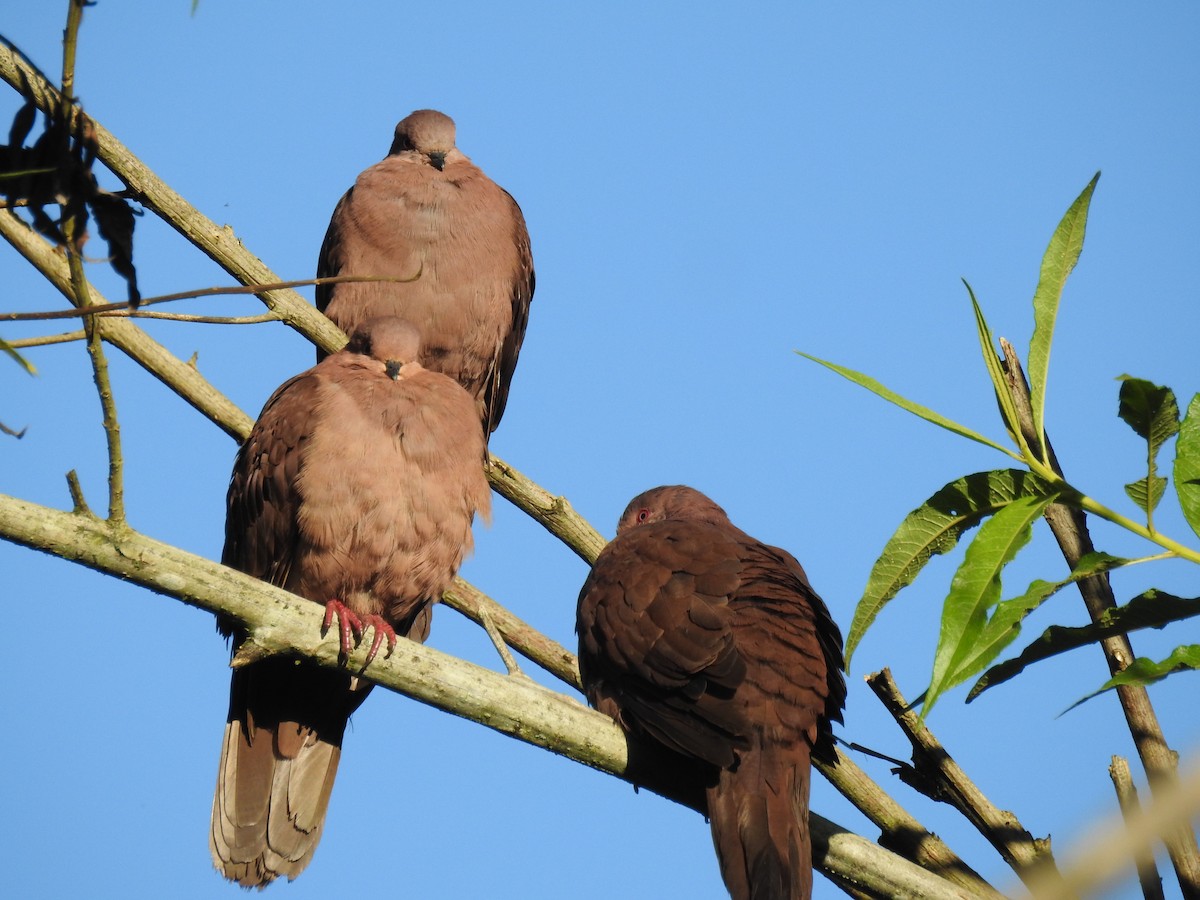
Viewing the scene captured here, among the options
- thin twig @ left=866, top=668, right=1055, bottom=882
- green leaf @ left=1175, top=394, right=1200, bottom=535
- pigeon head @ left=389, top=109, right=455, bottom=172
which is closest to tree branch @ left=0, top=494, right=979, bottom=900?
thin twig @ left=866, top=668, right=1055, bottom=882

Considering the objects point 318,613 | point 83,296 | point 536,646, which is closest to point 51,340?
point 83,296

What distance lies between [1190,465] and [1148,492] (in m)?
0.16

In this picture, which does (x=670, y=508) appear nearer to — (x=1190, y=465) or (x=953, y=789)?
(x=953, y=789)

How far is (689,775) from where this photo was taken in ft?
13.1

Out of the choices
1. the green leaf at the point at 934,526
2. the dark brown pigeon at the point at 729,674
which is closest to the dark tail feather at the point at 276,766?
the dark brown pigeon at the point at 729,674

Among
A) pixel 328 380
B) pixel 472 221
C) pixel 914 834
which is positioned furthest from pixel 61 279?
pixel 914 834

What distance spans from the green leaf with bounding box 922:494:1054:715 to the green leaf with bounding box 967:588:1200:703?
0.43ft

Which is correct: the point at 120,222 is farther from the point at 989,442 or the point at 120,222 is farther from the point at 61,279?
the point at 61,279

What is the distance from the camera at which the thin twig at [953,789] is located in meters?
3.78

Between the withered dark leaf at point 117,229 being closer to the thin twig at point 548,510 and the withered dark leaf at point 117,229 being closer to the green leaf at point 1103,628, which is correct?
the green leaf at point 1103,628

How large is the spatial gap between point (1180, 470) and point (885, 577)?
2.20 feet

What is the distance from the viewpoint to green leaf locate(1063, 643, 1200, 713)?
7.64ft

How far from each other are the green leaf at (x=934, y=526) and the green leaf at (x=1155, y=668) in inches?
14.6

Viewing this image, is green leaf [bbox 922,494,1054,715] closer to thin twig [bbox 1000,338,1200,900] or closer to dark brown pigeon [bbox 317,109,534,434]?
thin twig [bbox 1000,338,1200,900]
